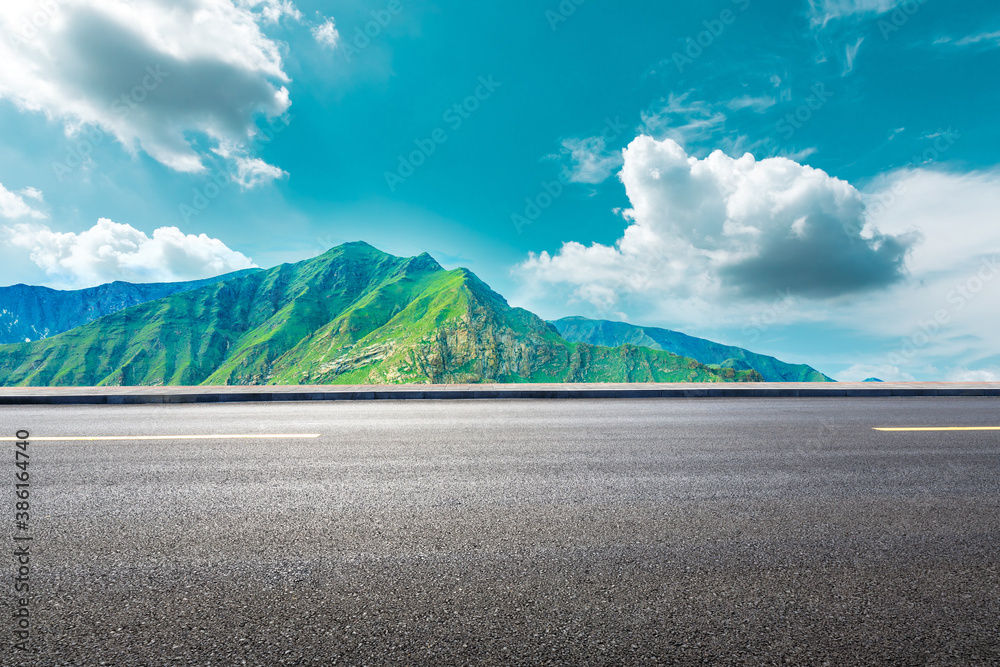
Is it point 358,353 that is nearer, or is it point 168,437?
point 168,437

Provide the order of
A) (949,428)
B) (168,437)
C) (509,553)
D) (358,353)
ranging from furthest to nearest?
(358,353)
(949,428)
(168,437)
(509,553)

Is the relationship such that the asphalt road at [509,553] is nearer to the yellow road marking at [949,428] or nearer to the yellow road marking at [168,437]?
the yellow road marking at [168,437]

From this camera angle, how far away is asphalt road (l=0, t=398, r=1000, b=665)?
208cm

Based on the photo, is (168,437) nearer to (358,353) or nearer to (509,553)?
(509,553)

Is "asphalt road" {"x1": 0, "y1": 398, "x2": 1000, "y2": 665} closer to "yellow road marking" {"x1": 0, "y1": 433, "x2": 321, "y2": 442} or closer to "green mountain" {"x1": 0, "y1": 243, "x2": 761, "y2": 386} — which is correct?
"yellow road marking" {"x1": 0, "y1": 433, "x2": 321, "y2": 442}

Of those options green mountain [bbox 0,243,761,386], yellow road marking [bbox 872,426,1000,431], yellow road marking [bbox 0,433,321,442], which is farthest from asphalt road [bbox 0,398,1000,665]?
green mountain [bbox 0,243,761,386]

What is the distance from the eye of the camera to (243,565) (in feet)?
8.98

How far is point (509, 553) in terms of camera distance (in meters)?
2.88

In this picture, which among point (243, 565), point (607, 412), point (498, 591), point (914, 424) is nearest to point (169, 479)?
point (243, 565)

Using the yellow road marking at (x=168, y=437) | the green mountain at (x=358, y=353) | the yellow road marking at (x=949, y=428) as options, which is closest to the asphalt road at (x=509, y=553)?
the yellow road marking at (x=168, y=437)

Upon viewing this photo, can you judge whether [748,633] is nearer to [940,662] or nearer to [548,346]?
[940,662]

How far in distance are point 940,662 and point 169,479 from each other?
5488 millimetres

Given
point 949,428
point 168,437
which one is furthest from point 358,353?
point 949,428

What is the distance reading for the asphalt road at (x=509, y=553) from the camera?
2078 mm
